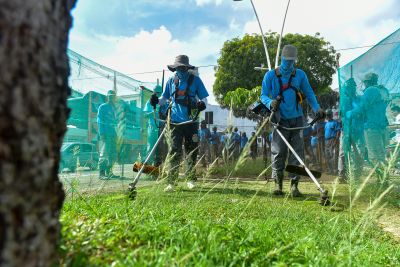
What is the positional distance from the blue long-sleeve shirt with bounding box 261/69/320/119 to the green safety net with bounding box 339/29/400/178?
647 millimetres

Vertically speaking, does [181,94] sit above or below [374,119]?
above

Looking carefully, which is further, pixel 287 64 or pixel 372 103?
pixel 287 64

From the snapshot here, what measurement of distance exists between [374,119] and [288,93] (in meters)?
1.31

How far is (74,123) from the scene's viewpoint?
599 cm

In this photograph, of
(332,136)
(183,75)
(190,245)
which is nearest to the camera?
(190,245)

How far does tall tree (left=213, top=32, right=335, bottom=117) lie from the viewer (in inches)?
1101

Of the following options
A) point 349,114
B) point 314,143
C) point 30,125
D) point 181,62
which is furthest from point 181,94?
point 314,143

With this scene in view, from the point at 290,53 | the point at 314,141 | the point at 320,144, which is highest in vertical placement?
the point at 290,53

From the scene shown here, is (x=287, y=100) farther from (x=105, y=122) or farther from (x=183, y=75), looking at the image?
(x=105, y=122)

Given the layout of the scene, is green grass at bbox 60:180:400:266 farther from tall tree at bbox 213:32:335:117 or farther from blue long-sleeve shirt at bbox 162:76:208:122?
tall tree at bbox 213:32:335:117

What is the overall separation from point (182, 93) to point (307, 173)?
9.31ft

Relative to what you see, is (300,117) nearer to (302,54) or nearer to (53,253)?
(53,253)

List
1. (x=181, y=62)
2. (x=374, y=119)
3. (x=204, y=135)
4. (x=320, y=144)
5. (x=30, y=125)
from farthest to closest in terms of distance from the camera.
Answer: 1. (x=204, y=135)
2. (x=320, y=144)
3. (x=181, y=62)
4. (x=374, y=119)
5. (x=30, y=125)

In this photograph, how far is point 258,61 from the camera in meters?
28.2
